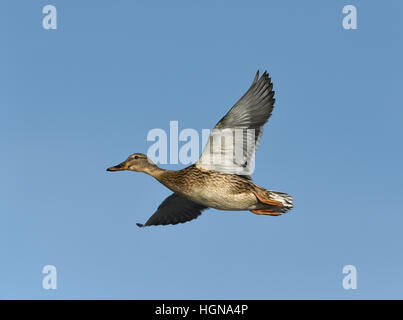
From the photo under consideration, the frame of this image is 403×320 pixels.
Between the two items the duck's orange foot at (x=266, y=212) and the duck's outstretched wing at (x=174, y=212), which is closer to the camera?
the duck's orange foot at (x=266, y=212)

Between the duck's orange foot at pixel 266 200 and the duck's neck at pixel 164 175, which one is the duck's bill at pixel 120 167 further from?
the duck's orange foot at pixel 266 200

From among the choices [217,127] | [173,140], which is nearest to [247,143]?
[217,127]

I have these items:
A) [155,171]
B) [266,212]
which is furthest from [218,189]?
[155,171]

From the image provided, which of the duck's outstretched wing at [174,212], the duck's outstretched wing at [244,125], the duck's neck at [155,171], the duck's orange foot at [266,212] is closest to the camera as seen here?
the duck's outstretched wing at [244,125]

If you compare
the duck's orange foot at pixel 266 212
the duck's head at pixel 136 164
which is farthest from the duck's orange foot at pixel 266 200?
the duck's head at pixel 136 164

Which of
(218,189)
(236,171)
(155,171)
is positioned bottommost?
(218,189)

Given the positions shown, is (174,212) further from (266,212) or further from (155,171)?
(266,212)
